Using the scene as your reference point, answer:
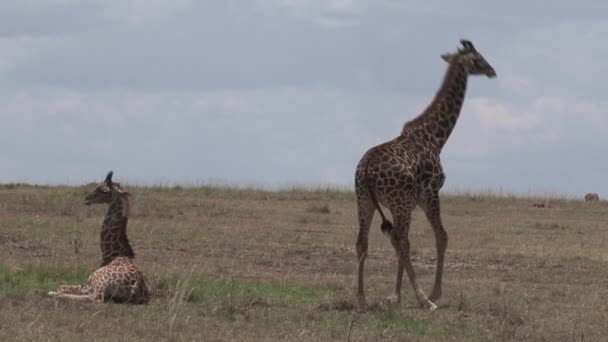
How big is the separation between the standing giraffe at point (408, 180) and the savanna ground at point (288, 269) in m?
0.53

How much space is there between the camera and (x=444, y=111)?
14984 mm

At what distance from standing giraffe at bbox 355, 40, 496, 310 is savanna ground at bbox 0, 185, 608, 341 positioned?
525 mm

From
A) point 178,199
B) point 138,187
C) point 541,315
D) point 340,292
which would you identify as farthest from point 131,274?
point 138,187

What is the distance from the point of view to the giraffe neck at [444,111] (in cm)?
1467

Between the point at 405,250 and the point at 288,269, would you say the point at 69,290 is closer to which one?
the point at 405,250

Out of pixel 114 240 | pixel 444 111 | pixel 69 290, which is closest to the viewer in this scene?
pixel 69 290

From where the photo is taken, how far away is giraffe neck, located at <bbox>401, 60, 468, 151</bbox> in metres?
14.7

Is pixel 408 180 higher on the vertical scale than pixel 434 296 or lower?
higher

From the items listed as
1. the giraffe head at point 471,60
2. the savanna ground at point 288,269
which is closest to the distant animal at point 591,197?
the savanna ground at point 288,269

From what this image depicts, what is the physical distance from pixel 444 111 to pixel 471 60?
0.84 m

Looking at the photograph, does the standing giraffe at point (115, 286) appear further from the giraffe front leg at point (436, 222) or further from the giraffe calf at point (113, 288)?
the giraffe front leg at point (436, 222)

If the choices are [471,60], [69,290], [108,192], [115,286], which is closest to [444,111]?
[471,60]

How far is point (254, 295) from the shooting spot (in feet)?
44.3

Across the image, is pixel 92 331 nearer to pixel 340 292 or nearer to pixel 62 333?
pixel 62 333
